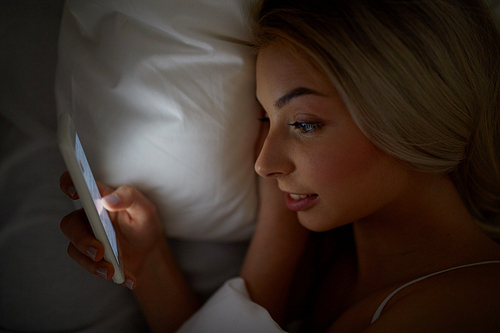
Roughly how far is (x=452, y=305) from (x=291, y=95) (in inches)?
19.9

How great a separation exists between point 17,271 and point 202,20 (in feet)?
2.67

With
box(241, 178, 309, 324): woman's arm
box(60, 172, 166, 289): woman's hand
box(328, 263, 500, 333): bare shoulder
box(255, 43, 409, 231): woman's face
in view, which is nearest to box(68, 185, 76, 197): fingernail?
box(60, 172, 166, 289): woman's hand

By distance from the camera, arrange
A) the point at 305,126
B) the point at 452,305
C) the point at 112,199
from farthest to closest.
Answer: the point at 112,199, the point at 305,126, the point at 452,305

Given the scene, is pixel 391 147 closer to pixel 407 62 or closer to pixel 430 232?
pixel 407 62

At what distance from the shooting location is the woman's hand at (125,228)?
0.66 metres

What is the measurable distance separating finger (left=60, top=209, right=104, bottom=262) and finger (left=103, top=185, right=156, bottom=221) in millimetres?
72

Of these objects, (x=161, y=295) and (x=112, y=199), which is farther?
(x=161, y=295)

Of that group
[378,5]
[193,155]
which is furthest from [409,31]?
[193,155]

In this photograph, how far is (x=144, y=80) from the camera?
0.75 meters

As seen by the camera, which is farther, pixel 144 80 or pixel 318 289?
pixel 318 289

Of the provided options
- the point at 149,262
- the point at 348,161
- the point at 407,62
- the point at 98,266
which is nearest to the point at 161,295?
the point at 149,262

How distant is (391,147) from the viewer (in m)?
0.62

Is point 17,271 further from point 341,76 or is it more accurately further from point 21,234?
point 341,76

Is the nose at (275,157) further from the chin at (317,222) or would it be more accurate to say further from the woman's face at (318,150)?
the chin at (317,222)
